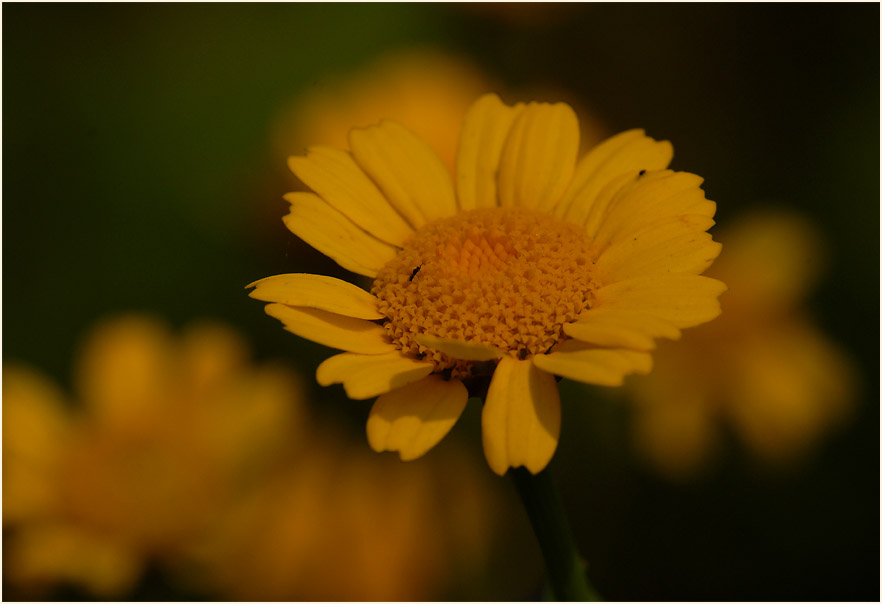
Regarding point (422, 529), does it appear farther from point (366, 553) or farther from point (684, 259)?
point (684, 259)

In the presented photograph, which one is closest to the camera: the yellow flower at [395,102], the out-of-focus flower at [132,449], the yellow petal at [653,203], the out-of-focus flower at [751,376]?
the yellow petal at [653,203]

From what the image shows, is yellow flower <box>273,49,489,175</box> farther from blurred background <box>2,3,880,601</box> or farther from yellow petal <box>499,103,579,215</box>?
yellow petal <box>499,103,579,215</box>

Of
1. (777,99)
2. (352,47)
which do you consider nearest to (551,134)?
(777,99)

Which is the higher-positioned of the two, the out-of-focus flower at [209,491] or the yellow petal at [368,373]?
the yellow petal at [368,373]

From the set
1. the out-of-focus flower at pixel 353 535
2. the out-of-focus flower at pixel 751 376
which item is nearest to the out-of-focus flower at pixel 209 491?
the out-of-focus flower at pixel 353 535

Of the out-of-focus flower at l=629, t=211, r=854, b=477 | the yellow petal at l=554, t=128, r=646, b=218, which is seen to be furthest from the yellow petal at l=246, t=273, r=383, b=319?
the out-of-focus flower at l=629, t=211, r=854, b=477

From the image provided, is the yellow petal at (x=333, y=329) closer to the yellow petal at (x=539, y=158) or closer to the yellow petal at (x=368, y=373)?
the yellow petal at (x=368, y=373)

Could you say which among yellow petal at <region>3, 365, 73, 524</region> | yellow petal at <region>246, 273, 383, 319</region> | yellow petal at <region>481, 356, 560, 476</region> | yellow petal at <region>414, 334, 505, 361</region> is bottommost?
yellow petal at <region>3, 365, 73, 524</region>
